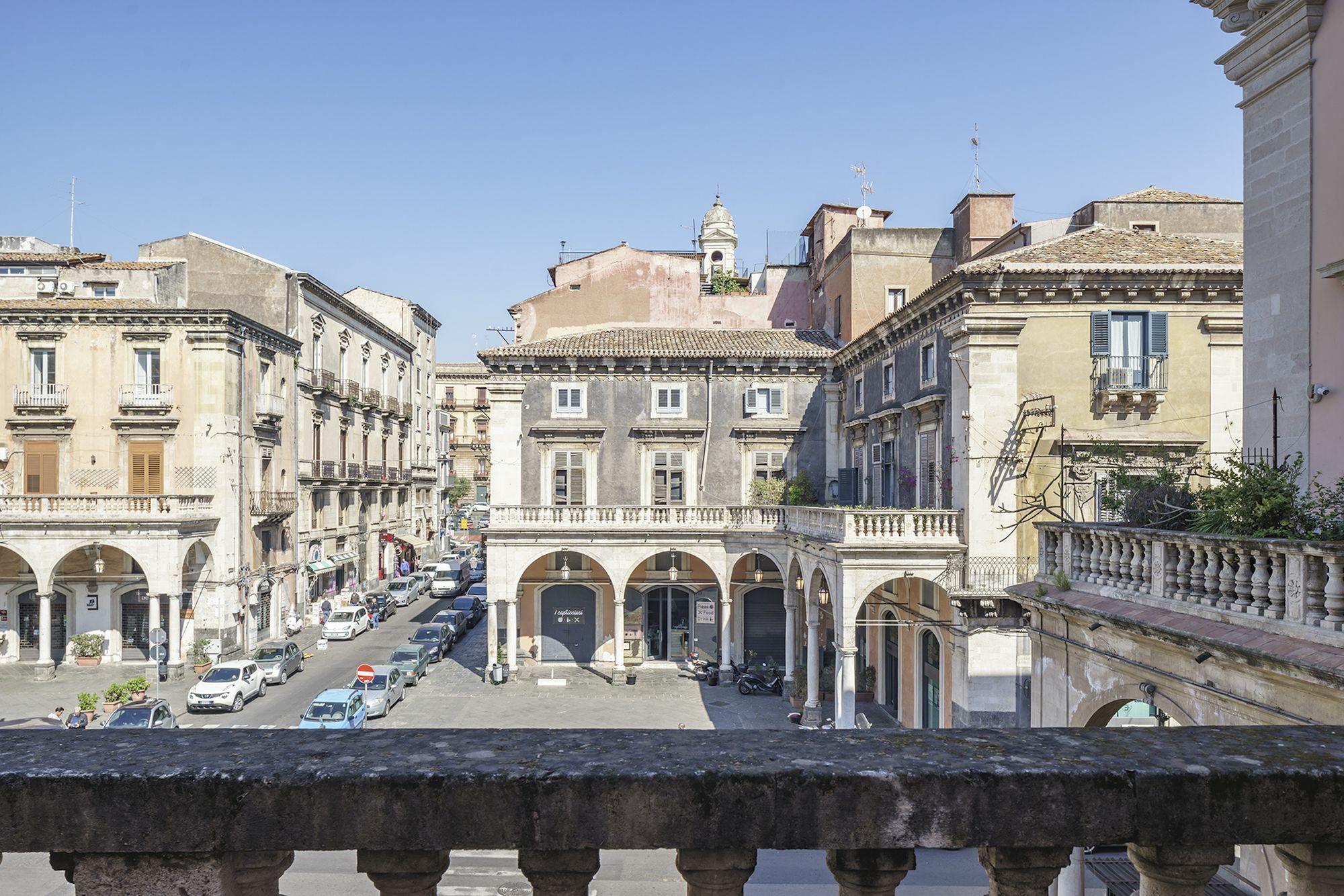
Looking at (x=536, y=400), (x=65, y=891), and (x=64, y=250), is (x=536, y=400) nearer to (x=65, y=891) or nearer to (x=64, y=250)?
(x=65, y=891)

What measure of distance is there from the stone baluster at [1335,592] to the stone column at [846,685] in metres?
17.6

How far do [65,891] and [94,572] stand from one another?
22711 mm

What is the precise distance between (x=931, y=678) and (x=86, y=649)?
29523mm

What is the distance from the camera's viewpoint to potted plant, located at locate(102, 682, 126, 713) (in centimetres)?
2516

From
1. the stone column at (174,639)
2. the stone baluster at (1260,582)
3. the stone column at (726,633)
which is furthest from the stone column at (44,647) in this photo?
the stone baluster at (1260,582)

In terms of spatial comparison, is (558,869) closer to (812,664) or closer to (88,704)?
(812,664)

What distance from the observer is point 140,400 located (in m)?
34.2

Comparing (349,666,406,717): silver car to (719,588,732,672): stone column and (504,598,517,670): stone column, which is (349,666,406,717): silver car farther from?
(719,588,732,672): stone column

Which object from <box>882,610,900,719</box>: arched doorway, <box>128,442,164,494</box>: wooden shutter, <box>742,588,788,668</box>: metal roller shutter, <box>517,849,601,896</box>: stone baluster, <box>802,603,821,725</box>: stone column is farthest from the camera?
<box>742,588,788,668</box>: metal roller shutter

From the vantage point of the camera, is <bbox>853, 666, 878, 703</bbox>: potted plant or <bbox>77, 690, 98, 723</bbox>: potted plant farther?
<bbox>853, 666, 878, 703</bbox>: potted plant

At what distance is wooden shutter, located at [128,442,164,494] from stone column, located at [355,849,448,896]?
121 ft

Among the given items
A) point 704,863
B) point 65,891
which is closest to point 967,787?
point 704,863

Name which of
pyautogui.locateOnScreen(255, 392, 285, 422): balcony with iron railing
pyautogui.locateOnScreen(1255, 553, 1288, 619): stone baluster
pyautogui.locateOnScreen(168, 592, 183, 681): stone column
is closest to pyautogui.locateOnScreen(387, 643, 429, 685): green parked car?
pyautogui.locateOnScreen(168, 592, 183, 681): stone column

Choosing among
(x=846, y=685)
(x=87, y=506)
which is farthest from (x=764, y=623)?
(x=87, y=506)
